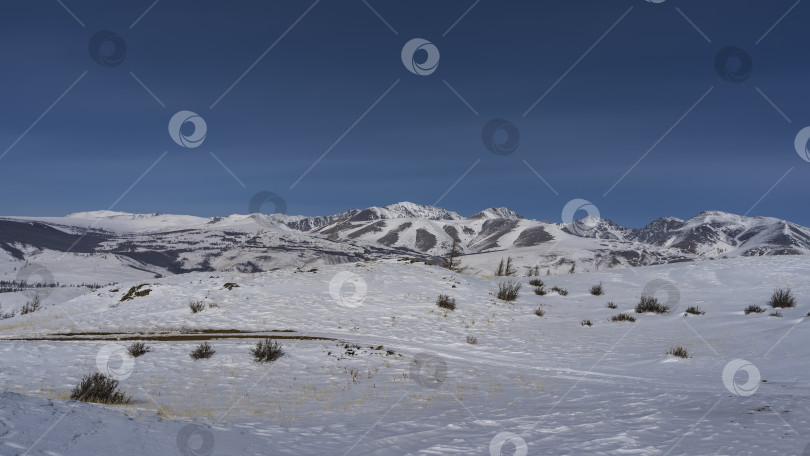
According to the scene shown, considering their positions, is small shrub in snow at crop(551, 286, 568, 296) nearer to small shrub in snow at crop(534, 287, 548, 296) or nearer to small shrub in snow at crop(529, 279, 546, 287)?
small shrub in snow at crop(534, 287, 548, 296)

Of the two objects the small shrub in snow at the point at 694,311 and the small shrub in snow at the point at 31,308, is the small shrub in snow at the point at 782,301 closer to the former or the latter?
the small shrub in snow at the point at 694,311

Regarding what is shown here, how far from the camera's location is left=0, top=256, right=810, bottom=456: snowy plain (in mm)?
7215

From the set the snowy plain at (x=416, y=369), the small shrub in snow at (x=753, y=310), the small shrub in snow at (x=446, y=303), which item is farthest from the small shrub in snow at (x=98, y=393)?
the small shrub in snow at (x=753, y=310)

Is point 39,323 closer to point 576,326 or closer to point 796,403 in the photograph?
point 576,326

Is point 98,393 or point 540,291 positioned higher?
A: point 540,291

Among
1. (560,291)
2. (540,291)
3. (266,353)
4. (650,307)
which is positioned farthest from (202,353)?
(560,291)

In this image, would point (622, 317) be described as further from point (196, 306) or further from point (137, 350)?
point (196, 306)

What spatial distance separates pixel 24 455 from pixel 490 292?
3072 cm

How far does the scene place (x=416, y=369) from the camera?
54.5ft

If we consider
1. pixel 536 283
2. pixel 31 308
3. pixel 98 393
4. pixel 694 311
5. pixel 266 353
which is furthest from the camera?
pixel 31 308

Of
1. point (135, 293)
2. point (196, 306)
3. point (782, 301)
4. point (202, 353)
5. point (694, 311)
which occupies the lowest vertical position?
point (202, 353)

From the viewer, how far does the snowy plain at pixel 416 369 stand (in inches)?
284

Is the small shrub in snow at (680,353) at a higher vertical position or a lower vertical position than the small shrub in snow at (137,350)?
lower

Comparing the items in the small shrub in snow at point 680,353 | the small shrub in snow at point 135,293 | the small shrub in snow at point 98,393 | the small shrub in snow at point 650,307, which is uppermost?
the small shrub in snow at point 135,293
